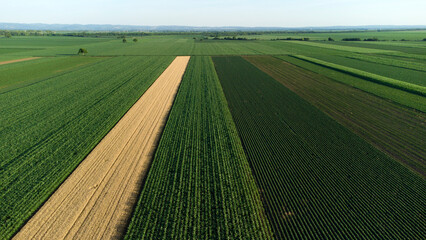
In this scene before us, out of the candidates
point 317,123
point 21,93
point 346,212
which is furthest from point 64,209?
point 21,93

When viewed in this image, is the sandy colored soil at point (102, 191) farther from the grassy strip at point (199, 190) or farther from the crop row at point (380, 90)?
the crop row at point (380, 90)

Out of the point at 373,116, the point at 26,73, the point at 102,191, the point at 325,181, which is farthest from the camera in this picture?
the point at 26,73

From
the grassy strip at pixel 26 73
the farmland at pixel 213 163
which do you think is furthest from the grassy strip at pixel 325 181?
the grassy strip at pixel 26 73

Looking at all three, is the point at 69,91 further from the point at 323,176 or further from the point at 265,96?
the point at 323,176

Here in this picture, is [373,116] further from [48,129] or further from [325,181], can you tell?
[48,129]

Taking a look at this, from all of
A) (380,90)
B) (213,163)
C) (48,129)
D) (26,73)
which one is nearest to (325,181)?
(213,163)

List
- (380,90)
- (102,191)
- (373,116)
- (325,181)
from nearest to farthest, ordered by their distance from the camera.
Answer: (102,191)
(325,181)
(373,116)
(380,90)
